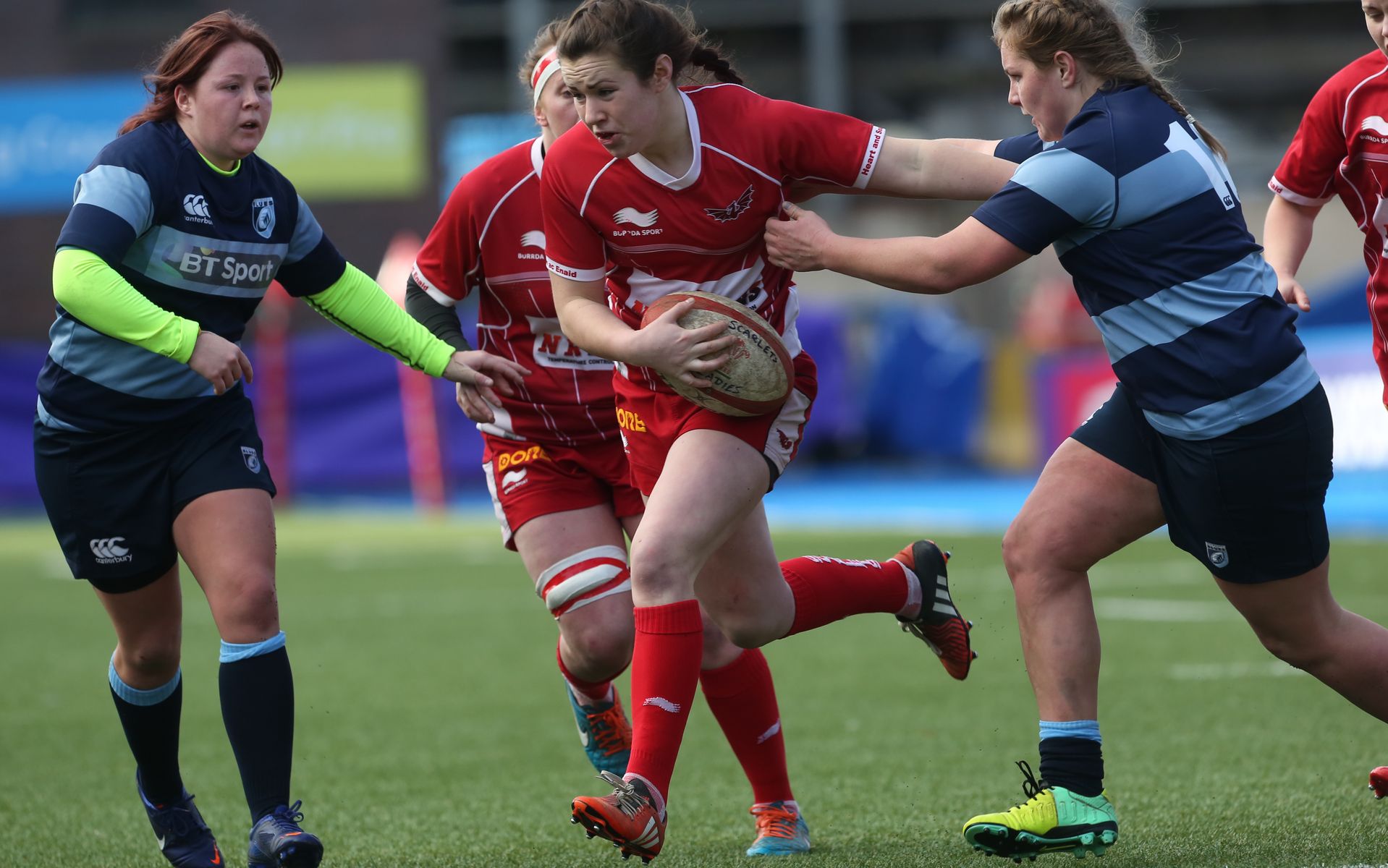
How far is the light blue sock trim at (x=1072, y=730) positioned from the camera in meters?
3.88

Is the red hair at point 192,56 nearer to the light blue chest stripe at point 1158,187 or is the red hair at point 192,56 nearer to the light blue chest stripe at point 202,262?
the light blue chest stripe at point 202,262

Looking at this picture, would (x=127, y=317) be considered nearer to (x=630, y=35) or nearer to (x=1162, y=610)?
(x=630, y=35)

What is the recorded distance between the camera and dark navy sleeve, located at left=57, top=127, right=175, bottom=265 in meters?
3.81

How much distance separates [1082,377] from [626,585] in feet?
37.4

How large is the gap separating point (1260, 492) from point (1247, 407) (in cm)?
19

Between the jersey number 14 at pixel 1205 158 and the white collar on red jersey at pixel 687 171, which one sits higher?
the white collar on red jersey at pixel 687 171

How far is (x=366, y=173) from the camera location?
22.3m

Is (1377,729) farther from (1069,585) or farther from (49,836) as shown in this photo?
(49,836)

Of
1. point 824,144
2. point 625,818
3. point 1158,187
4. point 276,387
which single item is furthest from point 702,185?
point 276,387

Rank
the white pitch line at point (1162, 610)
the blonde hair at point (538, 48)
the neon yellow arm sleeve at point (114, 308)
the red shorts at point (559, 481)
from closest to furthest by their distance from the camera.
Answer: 1. the neon yellow arm sleeve at point (114, 308)
2. the blonde hair at point (538, 48)
3. the red shorts at point (559, 481)
4. the white pitch line at point (1162, 610)

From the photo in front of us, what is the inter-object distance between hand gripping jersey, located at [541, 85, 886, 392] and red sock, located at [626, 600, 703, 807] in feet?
2.72

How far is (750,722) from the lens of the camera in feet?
14.7

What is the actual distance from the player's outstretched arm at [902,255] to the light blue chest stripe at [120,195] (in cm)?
148

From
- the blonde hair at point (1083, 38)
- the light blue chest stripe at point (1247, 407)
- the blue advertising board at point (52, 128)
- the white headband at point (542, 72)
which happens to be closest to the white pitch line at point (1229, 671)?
the light blue chest stripe at point (1247, 407)
